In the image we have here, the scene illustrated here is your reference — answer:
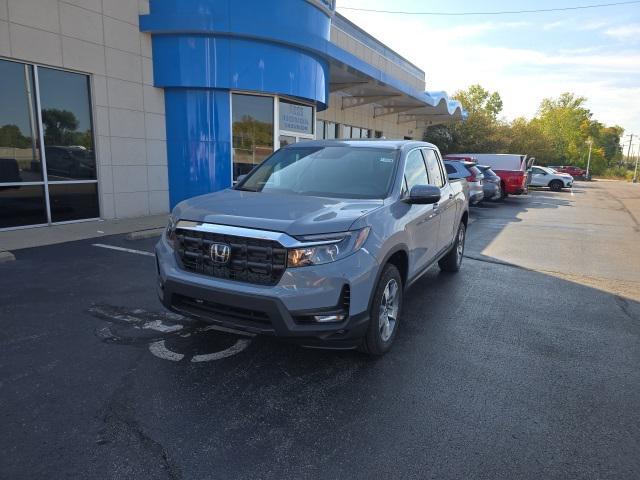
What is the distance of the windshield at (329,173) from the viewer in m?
4.19

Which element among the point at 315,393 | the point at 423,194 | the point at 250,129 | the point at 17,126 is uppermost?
the point at 250,129

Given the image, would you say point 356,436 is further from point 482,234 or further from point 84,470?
point 482,234

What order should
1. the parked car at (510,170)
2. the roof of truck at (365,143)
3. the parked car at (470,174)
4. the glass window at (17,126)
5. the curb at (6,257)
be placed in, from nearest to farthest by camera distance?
the roof of truck at (365,143) → the curb at (6,257) → the glass window at (17,126) → the parked car at (470,174) → the parked car at (510,170)

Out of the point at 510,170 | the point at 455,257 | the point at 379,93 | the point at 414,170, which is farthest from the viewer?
the point at 510,170

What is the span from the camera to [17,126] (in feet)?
27.3

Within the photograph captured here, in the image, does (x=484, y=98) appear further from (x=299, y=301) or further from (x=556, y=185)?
(x=299, y=301)

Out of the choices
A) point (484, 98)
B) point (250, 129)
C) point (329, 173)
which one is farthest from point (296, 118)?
point (484, 98)

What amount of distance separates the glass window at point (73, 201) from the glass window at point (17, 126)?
543 mm

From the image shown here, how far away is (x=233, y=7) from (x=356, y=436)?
33.5 ft

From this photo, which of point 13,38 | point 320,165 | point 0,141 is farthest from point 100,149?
point 320,165

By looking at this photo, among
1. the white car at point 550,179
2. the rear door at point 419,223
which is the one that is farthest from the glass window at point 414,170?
the white car at point 550,179

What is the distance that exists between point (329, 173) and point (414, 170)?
0.97m

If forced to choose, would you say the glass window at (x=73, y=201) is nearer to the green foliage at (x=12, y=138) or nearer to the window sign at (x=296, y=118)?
the green foliage at (x=12, y=138)

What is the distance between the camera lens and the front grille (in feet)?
10.4
